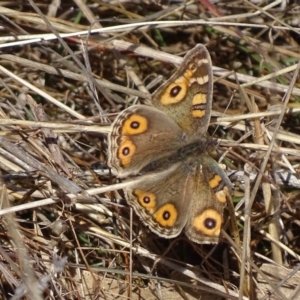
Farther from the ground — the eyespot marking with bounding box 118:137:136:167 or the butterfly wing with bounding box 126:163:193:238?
the eyespot marking with bounding box 118:137:136:167

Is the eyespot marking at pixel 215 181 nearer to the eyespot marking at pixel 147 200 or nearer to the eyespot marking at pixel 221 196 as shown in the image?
the eyespot marking at pixel 221 196

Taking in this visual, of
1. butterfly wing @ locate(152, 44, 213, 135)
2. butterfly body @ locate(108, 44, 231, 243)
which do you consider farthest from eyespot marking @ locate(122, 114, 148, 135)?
butterfly wing @ locate(152, 44, 213, 135)

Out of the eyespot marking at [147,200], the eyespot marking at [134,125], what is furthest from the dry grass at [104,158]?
the eyespot marking at [134,125]

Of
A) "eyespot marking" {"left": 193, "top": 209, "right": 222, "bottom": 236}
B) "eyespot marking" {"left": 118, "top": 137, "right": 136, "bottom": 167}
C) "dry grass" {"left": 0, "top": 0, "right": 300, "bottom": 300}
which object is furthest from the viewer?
"dry grass" {"left": 0, "top": 0, "right": 300, "bottom": 300}

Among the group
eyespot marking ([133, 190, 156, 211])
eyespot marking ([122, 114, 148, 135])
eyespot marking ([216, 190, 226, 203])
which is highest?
eyespot marking ([122, 114, 148, 135])

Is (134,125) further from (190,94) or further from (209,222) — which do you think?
(209,222)

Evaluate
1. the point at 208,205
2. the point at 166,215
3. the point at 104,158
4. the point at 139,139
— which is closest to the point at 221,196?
the point at 208,205

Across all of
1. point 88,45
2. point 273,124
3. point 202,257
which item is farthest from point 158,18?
point 202,257

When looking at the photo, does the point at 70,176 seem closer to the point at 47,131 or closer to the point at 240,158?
the point at 47,131

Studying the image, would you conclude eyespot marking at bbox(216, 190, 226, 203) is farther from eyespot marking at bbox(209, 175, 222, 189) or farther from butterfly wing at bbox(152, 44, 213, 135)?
butterfly wing at bbox(152, 44, 213, 135)
